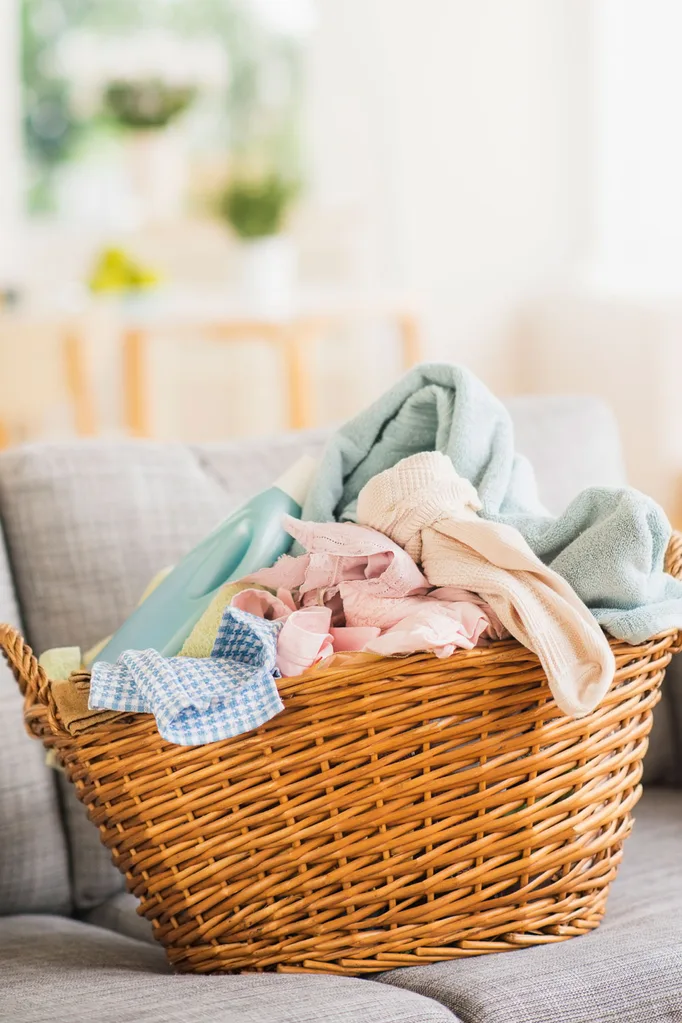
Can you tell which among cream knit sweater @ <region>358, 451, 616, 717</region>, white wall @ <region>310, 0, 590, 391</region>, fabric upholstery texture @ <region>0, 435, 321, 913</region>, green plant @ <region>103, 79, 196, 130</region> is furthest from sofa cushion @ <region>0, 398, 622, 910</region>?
white wall @ <region>310, 0, 590, 391</region>

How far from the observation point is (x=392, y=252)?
4824 millimetres

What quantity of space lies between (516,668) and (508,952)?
0.24 metres

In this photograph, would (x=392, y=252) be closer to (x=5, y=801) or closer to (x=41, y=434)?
(x=41, y=434)

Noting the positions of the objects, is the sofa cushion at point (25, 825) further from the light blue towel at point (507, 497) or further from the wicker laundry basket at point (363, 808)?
the light blue towel at point (507, 497)

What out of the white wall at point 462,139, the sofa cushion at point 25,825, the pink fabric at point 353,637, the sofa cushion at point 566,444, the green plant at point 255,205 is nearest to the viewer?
the pink fabric at point 353,637

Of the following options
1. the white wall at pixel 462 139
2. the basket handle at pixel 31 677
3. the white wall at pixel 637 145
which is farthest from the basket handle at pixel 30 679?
the white wall at pixel 462 139

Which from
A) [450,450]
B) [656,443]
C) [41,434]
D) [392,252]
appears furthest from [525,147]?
[450,450]

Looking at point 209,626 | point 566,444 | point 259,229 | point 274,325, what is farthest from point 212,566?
point 259,229

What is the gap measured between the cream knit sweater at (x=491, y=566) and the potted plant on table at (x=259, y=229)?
2.61 m

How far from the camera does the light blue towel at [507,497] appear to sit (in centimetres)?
103

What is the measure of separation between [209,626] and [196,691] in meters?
0.15

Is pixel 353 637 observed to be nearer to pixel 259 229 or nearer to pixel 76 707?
pixel 76 707

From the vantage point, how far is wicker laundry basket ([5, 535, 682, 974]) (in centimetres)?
97

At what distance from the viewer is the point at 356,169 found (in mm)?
4945
